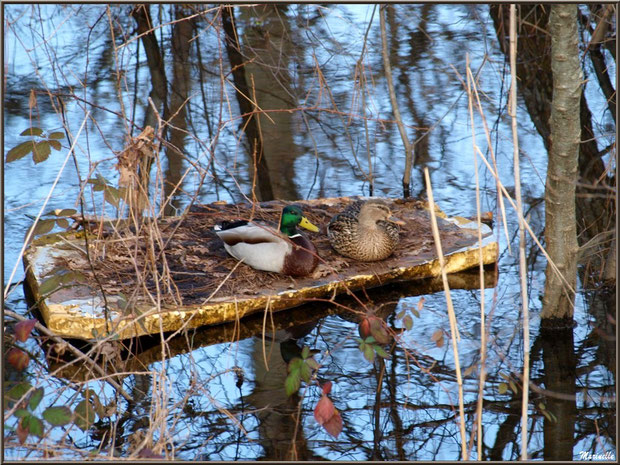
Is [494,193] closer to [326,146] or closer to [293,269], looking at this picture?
[326,146]

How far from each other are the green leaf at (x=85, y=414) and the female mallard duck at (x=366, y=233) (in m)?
2.41

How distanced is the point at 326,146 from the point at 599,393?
4.40 metres

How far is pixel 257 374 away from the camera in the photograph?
4312mm

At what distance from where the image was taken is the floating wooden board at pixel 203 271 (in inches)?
172

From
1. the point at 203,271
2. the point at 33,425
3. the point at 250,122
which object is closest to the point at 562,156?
the point at 203,271

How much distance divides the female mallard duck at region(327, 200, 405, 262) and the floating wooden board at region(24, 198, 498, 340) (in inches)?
3.6

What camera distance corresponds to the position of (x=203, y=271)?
4.96 meters

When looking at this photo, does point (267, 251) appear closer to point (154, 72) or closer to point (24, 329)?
point (24, 329)

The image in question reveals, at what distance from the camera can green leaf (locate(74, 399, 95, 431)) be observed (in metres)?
3.05

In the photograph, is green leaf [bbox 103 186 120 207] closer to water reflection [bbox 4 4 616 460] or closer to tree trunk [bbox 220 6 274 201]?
water reflection [bbox 4 4 616 460]

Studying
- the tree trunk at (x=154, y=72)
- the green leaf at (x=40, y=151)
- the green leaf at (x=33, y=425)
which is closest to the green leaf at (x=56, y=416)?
the green leaf at (x=33, y=425)

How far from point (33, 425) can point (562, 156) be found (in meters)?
2.93

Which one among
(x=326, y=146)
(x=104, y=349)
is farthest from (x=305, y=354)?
(x=326, y=146)

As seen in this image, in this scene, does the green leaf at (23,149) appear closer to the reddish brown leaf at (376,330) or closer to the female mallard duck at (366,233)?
the reddish brown leaf at (376,330)
